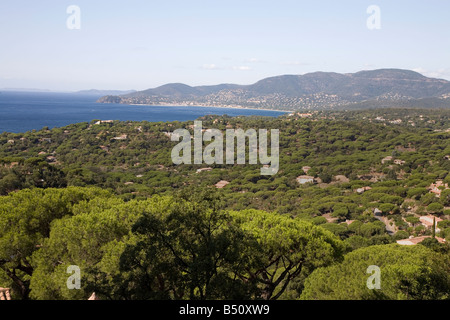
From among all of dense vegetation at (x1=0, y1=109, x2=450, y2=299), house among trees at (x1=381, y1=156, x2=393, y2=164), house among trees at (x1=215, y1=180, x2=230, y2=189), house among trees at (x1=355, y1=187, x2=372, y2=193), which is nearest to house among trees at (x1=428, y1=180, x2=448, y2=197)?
dense vegetation at (x1=0, y1=109, x2=450, y2=299)

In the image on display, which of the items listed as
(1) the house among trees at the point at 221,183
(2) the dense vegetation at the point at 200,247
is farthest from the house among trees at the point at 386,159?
(1) the house among trees at the point at 221,183

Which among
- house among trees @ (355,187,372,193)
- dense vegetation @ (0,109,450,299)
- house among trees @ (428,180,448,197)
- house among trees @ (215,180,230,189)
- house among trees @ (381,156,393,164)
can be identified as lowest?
house among trees @ (215,180,230,189)

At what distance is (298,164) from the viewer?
54.1 metres

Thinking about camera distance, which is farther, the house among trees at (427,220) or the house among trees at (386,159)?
the house among trees at (386,159)

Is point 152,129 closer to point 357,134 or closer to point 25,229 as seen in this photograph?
point 357,134

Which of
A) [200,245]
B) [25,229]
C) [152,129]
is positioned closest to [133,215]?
[200,245]

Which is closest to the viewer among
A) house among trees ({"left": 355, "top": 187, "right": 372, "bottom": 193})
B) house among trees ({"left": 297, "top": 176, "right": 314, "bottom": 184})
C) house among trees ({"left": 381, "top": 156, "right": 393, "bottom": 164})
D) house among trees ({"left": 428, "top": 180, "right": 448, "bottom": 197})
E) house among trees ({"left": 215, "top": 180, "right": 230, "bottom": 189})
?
house among trees ({"left": 428, "top": 180, "right": 448, "bottom": 197})

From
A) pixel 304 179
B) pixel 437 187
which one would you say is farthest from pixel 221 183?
pixel 437 187

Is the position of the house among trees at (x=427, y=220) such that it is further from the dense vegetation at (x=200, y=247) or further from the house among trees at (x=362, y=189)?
the house among trees at (x=362, y=189)

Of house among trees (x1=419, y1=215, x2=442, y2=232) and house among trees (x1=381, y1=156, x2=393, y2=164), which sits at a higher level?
house among trees (x1=381, y1=156, x2=393, y2=164)

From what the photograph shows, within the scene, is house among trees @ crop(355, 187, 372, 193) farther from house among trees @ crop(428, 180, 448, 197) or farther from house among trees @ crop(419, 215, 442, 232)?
house among trees @ crop(419, 215, 442, 232)

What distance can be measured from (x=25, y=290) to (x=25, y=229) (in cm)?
215

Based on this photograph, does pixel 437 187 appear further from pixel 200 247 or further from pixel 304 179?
pixel 200 247

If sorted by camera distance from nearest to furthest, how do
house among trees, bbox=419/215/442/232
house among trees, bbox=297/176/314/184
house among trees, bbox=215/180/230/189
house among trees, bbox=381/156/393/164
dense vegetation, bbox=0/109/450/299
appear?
dense vegetation, bbox=0/109/450/299 < house among trees, bbox=419/215/442/232 < house among trees, bbox=215/180/230/189 < house among trees, bbox=297/176/314/184 < house among trees, bbox=381/156/393/164
